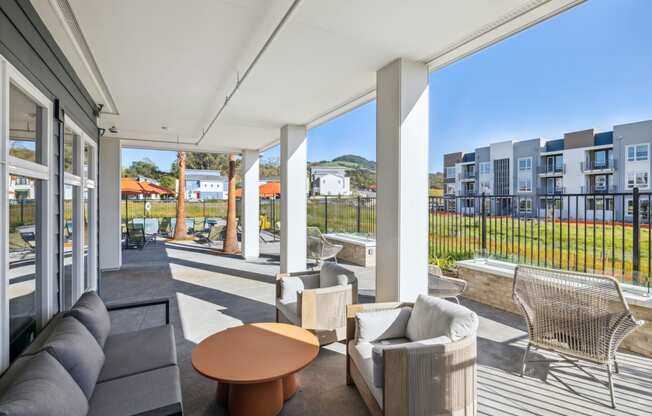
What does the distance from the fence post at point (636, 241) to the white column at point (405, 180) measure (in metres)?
2.28

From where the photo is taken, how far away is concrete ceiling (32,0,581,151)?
2555 mm

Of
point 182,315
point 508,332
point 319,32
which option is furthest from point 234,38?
point 508,332

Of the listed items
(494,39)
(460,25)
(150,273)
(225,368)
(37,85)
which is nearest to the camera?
(225,368)

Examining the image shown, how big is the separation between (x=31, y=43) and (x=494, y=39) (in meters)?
3.76

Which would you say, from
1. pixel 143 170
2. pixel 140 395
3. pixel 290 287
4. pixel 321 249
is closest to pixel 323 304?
pixel 290 287

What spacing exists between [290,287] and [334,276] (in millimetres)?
582

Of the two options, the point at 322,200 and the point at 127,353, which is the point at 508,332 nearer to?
the point at 127,353

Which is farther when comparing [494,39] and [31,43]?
[494,39]

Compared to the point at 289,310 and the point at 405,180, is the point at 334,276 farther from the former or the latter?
the point at 405,180

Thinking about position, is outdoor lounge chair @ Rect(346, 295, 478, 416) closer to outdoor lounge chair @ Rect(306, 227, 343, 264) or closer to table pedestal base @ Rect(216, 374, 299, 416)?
table pedestal base @ Rect(216, 374, 299, 416)

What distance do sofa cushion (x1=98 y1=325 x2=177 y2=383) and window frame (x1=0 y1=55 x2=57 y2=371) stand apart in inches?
22.8

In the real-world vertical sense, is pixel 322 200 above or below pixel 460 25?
below

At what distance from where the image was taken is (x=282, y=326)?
3.03 meters

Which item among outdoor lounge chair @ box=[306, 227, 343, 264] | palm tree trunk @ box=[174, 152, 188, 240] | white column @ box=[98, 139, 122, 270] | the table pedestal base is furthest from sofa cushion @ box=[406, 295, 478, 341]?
palm tree trunk @ box=[174, 152, 188, 240]
